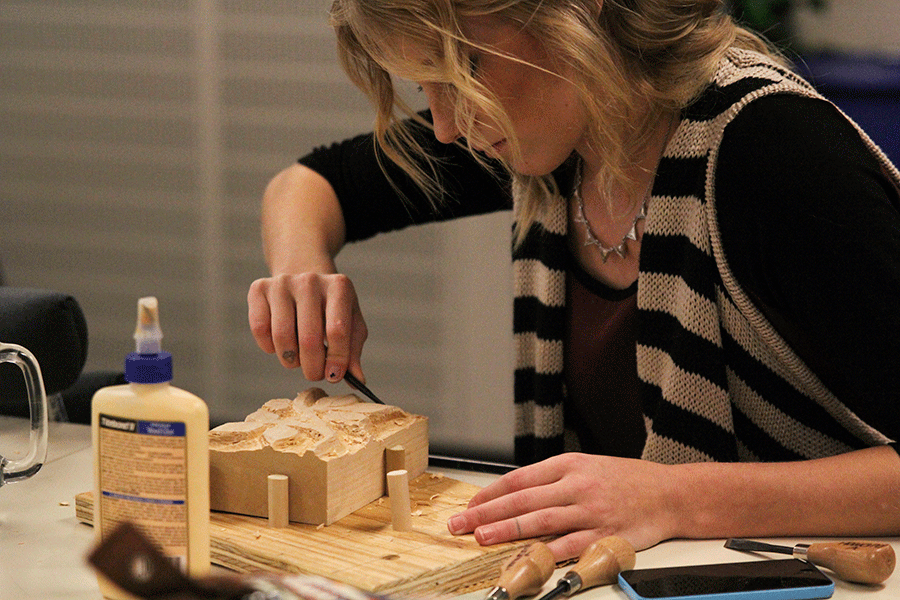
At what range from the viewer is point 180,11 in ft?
9.58

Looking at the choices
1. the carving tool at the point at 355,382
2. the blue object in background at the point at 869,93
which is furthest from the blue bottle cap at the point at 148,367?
the blue object in background at the point at 869,93

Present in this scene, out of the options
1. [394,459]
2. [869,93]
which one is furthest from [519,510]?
[869,93]

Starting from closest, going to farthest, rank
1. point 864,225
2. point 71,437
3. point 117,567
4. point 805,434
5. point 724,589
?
1. point 117,567
2. point 724,589
3. point 864,225
4. point 805,434
5. point 71,437

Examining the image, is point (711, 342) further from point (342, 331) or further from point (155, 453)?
point (155, 453)

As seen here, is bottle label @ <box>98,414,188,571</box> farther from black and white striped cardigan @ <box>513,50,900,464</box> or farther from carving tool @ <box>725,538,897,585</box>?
black and white striped cardigan @ <box>513,50,900,464</box>

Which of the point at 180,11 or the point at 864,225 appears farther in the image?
the point at 180,11

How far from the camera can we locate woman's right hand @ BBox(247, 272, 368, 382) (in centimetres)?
117

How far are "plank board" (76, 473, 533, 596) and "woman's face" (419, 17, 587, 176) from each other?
43cm

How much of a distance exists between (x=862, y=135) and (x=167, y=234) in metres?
2.37

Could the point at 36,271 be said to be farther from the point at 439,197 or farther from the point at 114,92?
the point at 439,197

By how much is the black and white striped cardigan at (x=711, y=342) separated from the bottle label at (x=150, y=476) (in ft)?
2.15

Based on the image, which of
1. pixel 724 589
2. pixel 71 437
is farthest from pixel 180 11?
pixel 724 589

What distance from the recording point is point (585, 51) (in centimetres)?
108

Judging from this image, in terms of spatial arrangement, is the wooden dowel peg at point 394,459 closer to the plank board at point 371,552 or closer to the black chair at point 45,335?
the plank board at point 371,552
